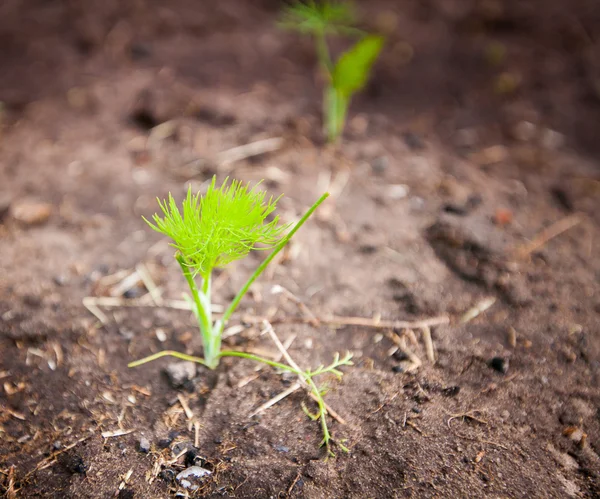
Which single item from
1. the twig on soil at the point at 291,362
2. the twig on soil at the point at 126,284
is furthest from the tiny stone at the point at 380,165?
the twig on soil at the point at 126,284

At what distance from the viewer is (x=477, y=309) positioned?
1.47m

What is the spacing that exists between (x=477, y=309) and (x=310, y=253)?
0.53m

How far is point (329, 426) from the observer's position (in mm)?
1156

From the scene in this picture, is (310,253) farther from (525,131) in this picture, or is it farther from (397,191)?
(525,131)

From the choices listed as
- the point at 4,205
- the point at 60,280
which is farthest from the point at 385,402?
the point at 4,205

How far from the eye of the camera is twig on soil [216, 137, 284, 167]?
1.97 m

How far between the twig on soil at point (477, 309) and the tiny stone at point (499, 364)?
15 cm

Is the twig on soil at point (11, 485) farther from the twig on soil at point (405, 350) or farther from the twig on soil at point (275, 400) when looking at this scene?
the twig on soil at point (405, 350)

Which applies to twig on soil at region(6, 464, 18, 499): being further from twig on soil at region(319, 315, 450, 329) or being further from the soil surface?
twig on soil at region(319, 315, 450, 329)

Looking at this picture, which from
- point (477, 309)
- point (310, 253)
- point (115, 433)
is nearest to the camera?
point (115, 433)

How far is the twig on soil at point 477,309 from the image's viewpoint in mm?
1439

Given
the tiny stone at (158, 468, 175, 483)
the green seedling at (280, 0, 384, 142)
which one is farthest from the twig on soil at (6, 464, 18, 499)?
the green seedling at (280, 0, 384, 142)

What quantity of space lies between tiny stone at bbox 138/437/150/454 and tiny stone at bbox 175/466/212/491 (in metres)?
0.10

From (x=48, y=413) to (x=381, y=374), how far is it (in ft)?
2.61
